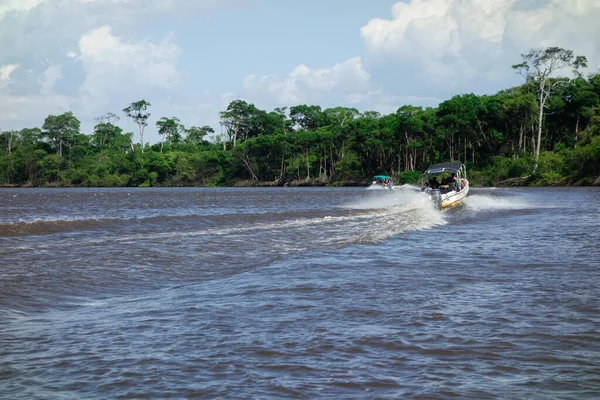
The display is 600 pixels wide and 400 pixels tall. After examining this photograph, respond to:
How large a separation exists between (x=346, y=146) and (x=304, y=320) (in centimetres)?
9478

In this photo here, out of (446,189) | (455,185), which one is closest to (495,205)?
(455,185)

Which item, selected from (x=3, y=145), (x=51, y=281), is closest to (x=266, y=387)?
(x=51, y=281)

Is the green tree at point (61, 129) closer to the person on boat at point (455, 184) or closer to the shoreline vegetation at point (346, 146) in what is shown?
the shoreline vegetation at point (346, 146)

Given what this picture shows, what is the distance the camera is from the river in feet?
16.5

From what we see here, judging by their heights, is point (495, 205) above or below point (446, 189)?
below

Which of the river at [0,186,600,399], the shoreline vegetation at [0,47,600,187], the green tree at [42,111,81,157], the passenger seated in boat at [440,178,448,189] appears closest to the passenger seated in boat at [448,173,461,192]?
the passenger seated in boat at [440,178,448,189]

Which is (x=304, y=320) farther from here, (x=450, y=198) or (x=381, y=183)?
(x=381, y=183)

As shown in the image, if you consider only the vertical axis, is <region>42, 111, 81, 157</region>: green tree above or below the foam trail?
→ above

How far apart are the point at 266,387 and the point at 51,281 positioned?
6453 millimetres

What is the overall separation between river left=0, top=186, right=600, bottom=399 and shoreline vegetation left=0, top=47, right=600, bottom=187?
56.0 m

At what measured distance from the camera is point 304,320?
278 inches

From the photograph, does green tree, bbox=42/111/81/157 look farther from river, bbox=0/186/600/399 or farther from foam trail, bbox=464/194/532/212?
river, bbox=0/186/600/399

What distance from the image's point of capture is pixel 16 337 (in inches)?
258

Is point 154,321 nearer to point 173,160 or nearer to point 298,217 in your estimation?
point 298,217
